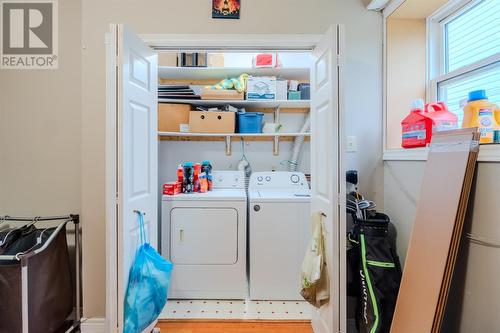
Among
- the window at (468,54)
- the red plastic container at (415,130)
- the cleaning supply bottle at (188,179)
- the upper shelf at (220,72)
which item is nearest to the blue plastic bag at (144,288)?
the cleaning supply bottle at (188,179)

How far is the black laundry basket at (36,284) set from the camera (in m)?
1.37

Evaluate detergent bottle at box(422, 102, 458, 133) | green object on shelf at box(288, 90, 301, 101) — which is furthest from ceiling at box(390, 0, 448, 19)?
green object on shelf at box(288, 90, 301, 101)

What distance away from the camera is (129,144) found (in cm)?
146

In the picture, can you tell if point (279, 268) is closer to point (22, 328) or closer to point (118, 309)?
point (118, 309)

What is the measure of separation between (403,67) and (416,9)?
1.14 feet

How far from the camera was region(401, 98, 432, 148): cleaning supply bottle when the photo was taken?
1387mm

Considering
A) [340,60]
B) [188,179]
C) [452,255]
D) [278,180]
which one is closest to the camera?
[452,255]

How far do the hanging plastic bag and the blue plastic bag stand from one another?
86 centimetres

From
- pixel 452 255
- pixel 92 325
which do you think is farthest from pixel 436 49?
pixel 92 325

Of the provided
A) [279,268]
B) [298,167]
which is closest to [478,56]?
[298,167]

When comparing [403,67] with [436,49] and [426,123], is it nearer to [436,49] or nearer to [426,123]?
[436,49]

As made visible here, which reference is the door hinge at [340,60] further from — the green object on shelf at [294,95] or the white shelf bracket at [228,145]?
the white shelf bracket at [228,145]

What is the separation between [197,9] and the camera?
5.80 feet

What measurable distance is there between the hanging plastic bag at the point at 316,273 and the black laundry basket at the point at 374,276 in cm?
20
